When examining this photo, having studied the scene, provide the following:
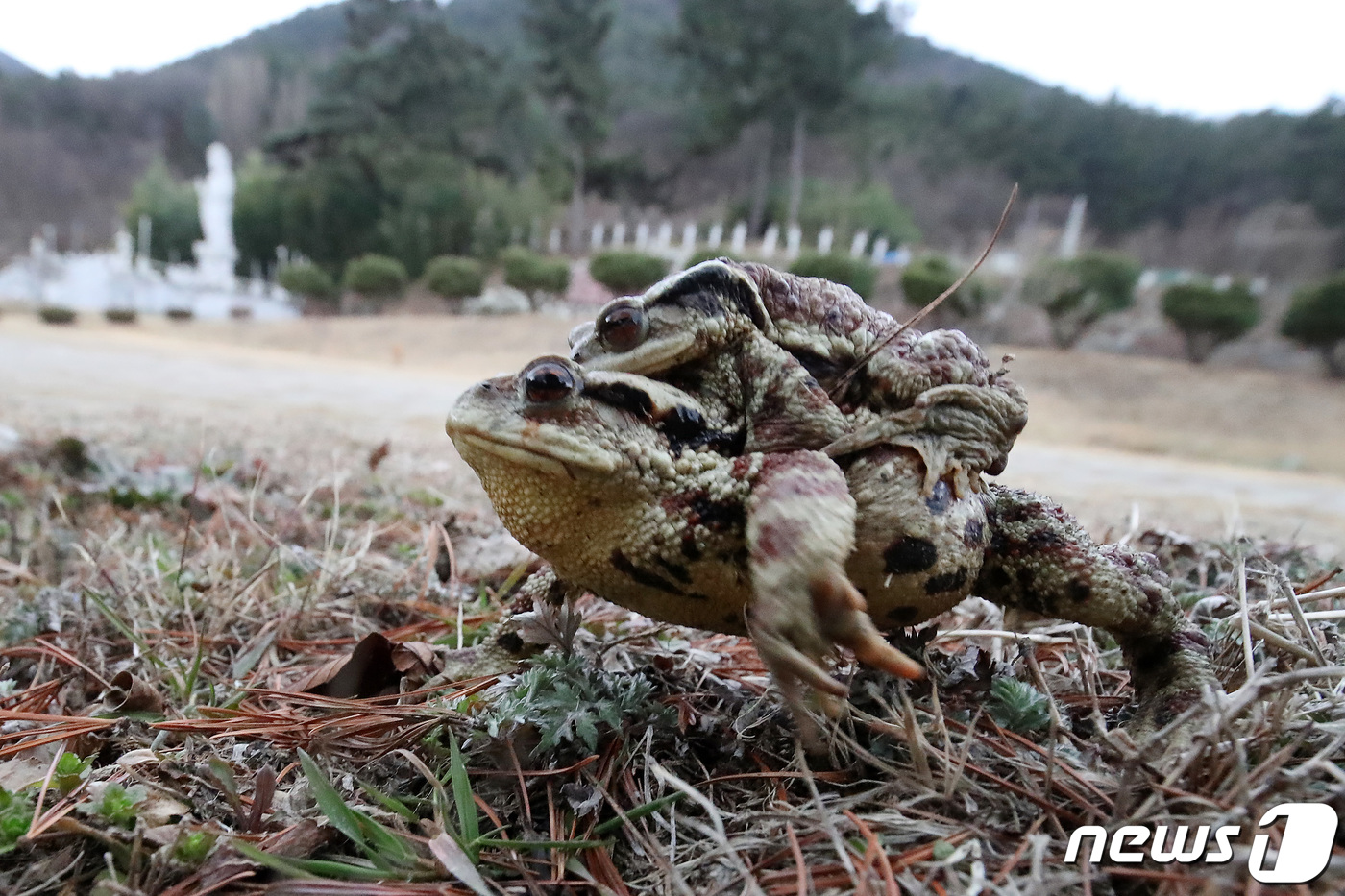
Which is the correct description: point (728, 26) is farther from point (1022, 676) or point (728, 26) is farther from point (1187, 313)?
point (1022, 676)

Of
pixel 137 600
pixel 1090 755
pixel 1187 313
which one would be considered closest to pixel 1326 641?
pixel 1090 755

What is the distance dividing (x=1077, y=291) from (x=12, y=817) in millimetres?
17255

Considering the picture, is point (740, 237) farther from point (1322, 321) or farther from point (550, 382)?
point (550, 382)

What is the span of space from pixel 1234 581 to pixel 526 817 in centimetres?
161

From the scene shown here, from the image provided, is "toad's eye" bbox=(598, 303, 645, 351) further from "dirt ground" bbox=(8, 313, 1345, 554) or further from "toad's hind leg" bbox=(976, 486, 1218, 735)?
"dirt ground" bbox=(8, 313, 1345, 554)

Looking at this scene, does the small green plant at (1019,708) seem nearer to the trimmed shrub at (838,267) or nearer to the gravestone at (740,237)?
the trimmed shrub at (838,267)

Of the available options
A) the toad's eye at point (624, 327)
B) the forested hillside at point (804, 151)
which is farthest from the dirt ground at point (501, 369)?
the forested hillside at point (804, 151)

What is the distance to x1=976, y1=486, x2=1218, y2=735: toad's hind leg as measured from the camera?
1066mm

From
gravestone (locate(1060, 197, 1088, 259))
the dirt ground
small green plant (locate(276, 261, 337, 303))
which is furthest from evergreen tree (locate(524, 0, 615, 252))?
gravestone (locate(1060, 197, 1088, 259))

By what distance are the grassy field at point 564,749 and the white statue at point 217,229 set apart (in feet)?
107

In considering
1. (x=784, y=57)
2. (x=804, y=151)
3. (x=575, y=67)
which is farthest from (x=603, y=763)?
(x=575, y=67)

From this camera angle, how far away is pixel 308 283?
80.9 ft

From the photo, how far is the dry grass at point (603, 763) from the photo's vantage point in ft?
2.76

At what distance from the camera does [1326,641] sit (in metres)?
1.28
